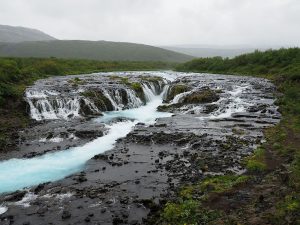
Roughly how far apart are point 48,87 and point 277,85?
30573mm

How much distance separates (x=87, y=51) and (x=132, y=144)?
154 m

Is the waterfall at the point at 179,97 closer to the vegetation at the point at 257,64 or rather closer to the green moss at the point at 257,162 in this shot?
the vegetation at the point at 257,64

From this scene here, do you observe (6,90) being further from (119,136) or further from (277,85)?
(277,85)

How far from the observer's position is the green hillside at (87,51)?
531 feet

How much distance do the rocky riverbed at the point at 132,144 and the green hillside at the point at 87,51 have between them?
386 ft

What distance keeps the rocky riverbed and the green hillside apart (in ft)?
386

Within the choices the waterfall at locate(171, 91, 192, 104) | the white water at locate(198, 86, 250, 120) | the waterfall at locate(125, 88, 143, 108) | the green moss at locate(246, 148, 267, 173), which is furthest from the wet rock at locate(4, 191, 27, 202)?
the waterfall at locate(171, 91, 192, 104)

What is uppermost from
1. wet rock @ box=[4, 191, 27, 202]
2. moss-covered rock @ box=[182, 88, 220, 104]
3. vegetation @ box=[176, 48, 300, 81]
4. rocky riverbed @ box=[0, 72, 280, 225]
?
vegetation @ box=[176, 48, 300, 81]

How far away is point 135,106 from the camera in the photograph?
4256 centimetres

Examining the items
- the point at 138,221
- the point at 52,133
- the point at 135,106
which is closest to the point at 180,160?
the point at 138,221

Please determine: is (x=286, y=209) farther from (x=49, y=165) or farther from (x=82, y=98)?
(x=82, y=98)

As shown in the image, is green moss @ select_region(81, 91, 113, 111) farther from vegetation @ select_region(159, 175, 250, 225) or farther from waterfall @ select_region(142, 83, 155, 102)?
vegetation @ select_region(159, 175, 250, 225)

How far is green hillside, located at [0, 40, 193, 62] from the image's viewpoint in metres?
162

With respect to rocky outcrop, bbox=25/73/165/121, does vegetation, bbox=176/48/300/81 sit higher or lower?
higher
